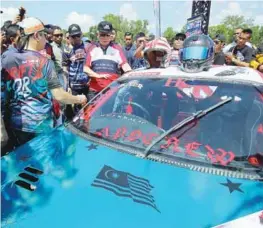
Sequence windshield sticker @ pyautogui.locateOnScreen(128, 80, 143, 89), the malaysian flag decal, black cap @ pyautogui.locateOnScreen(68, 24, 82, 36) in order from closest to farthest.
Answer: the malaysian flag decal, windshield sticker @ pyautogui.locateOnScreen(128, 80, 143, 89), black cap @ pyautogui.locateOnScreen(68, 24, 82, 36)

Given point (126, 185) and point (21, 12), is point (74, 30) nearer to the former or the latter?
point (21, 12)

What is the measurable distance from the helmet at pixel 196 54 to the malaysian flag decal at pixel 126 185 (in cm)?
127

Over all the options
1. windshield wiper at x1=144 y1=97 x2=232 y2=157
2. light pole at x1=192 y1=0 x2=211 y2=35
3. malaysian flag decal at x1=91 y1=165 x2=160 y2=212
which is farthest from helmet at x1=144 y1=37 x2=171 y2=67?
light pole at x1=192 y1=0 x2=211 y2=35

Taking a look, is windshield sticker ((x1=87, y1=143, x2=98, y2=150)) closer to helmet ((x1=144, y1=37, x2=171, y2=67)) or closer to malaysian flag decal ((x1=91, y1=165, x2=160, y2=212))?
malaysian flag decal ((x1=91, y1=165, x2=160, y2=212))

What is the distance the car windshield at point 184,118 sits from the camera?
228 cm

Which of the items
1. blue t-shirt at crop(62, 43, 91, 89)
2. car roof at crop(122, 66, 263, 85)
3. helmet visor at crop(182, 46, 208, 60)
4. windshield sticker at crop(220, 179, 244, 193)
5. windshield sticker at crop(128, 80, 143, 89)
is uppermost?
helmet visor at crop(182, 46, 208, 60)

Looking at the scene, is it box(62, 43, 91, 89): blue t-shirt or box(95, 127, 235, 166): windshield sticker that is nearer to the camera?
box(95, 127, 235, 166): windshield sticker

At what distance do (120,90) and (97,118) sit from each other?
407 millimetres

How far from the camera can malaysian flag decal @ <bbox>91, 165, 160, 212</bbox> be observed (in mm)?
1917

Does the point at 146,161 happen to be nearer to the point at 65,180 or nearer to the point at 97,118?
the point at 65,180

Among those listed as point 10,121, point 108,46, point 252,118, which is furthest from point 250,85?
point 108,46

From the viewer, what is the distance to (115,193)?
1956 mm

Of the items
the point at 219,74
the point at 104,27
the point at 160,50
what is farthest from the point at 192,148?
the point at 104,27

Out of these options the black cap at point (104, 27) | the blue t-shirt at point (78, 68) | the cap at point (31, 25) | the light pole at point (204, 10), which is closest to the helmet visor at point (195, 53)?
the cap at point (31, 25)
